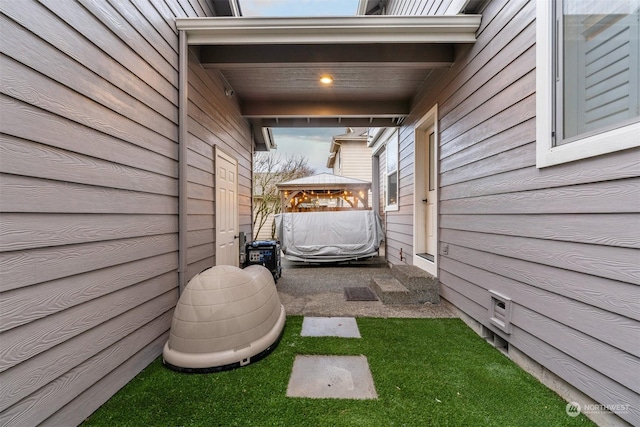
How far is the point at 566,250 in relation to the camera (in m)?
1.66

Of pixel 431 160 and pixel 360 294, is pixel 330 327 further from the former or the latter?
pixel 431 160

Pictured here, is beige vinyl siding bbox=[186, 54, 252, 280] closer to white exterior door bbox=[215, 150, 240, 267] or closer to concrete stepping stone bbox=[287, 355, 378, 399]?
white exterior door bbox=[215, 150, 240, 267]

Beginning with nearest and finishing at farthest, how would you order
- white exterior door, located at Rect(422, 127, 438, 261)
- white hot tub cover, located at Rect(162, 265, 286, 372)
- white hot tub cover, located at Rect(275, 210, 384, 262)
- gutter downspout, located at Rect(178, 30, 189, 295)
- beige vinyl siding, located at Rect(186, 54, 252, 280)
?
white hot tub cover, located at Rect(162, 265, 286, 372) < gutter downspout, located at Rect(178, 30, 189, 295) < beige vinyl siding, located at Rect(186, 54, 252, 280) < white exterior door, located at Rect(422, 127, 438, 261) < white hot tub cover, located at Rect(275, 210, 384, 262)

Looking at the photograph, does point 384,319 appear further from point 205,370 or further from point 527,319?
point 205,370

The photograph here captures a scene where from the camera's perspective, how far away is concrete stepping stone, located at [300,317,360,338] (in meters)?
2.58

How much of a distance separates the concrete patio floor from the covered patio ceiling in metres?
2.93

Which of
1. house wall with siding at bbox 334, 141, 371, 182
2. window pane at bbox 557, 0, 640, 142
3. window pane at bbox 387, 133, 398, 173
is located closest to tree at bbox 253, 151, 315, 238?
house wall with siding at bbox 334, 141, 371, 182

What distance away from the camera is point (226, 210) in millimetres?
4141

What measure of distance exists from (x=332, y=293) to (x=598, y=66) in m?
3.46


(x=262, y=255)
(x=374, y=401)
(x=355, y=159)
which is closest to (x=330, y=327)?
(x=374, y=401)

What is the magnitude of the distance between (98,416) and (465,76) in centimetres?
411

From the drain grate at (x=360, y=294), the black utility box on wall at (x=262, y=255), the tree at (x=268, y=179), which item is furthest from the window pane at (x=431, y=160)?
the tree at (x=268, y=179)

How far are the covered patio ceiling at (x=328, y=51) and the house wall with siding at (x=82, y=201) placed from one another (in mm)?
674

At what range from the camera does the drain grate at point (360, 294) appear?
11.9 ft
